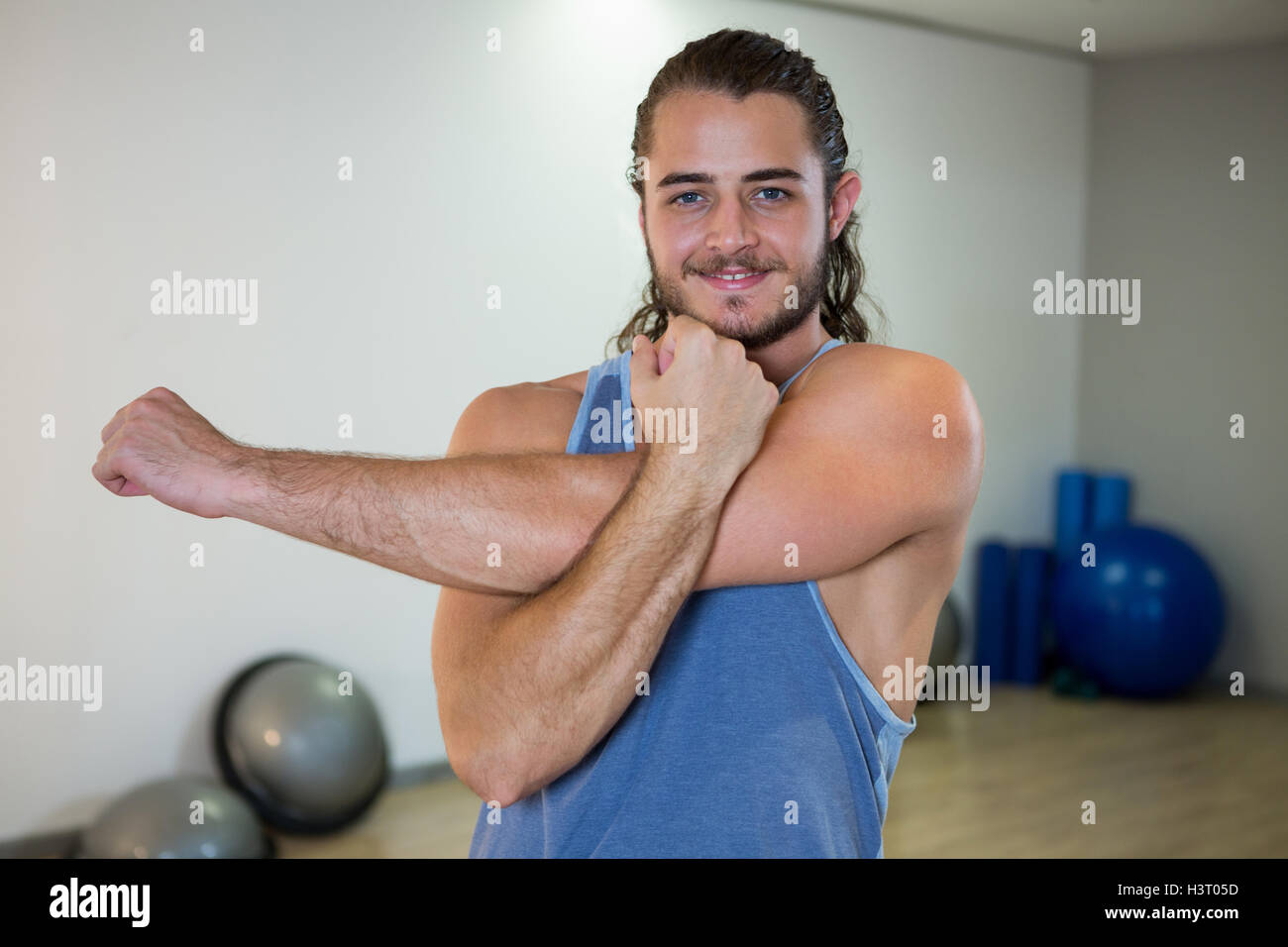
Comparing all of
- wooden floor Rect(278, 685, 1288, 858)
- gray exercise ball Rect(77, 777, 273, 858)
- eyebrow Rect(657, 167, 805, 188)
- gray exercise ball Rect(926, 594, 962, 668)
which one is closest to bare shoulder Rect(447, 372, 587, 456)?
eyebrow Rect(657, 167, 805, 188)

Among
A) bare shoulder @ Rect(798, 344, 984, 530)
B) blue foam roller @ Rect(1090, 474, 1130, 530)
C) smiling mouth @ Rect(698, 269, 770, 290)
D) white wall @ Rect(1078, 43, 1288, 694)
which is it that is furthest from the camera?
blue foam roller @ Rect(1090, 474, 1130, 530)

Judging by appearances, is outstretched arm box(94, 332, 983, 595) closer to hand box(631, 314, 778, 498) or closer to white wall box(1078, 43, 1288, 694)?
hand box(631, 314, 778, 498)

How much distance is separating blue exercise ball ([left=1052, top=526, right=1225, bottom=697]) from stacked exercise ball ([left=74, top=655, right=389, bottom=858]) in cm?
307

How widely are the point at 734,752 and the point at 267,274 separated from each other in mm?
A: 2828

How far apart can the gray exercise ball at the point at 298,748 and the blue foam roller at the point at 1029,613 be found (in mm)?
3206

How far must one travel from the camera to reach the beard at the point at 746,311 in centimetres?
121

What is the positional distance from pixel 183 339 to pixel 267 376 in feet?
0.85

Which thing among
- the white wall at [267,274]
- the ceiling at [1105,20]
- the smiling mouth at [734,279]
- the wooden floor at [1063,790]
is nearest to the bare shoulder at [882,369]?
the smiling mouth at [734,279]

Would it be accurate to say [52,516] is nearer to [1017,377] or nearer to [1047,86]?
[1017,377]

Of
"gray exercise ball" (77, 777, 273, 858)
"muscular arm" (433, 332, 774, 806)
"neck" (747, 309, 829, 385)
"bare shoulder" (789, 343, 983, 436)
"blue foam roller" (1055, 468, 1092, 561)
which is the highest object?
"neck" (747, 309, 829, 385)

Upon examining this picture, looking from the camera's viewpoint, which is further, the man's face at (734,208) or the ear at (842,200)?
the ear at (842,200)

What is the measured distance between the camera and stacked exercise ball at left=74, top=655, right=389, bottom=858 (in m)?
2.87

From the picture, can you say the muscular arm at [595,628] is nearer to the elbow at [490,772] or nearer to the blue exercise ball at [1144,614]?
the elbow at [490,772]

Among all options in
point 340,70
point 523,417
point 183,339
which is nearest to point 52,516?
point 183,339
